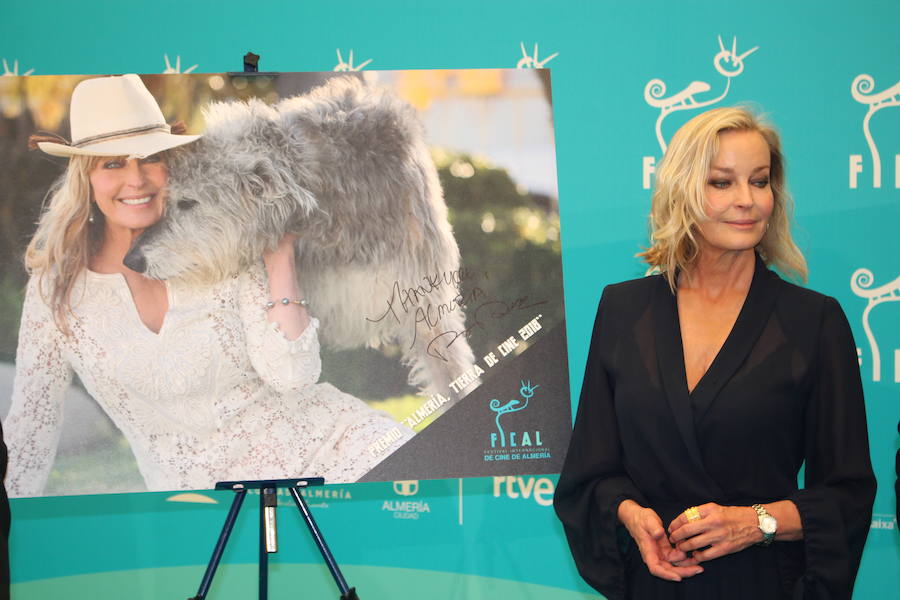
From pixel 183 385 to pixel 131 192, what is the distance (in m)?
0.62

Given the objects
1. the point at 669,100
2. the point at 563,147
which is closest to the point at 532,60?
the point at 563,147

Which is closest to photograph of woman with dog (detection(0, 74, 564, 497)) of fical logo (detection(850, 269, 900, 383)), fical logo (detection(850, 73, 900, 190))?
fical logo (detection(850, 269, 900, 383))

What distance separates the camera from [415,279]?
100 inches

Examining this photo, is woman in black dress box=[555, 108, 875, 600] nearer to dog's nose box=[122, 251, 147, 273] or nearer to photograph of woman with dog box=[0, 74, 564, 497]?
photograph of woman with dog box=[0, 74, 564, 497]

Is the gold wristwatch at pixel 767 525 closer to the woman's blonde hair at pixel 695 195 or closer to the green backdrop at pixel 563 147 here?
the woman's blonde hair at pixel 695 195

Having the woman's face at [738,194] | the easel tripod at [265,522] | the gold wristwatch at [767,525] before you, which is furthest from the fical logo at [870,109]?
the easel tripod at [265,522]

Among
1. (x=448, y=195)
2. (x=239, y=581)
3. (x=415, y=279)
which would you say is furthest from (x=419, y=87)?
(x=239, y=581)

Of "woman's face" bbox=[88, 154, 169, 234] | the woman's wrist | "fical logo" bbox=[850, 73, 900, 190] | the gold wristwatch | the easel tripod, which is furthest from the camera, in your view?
"fical logo" bbox=[850, 73, 900, 190]

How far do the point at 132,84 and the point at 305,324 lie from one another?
92 centimetres

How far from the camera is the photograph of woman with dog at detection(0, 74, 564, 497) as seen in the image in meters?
2.50

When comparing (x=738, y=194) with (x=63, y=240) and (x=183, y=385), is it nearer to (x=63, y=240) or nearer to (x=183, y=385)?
(x=183, y=385)

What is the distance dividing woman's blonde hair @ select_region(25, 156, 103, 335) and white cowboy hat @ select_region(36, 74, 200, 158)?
0.06 meters

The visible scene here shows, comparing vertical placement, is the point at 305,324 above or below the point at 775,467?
above

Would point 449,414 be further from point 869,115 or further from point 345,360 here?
point 869,115
